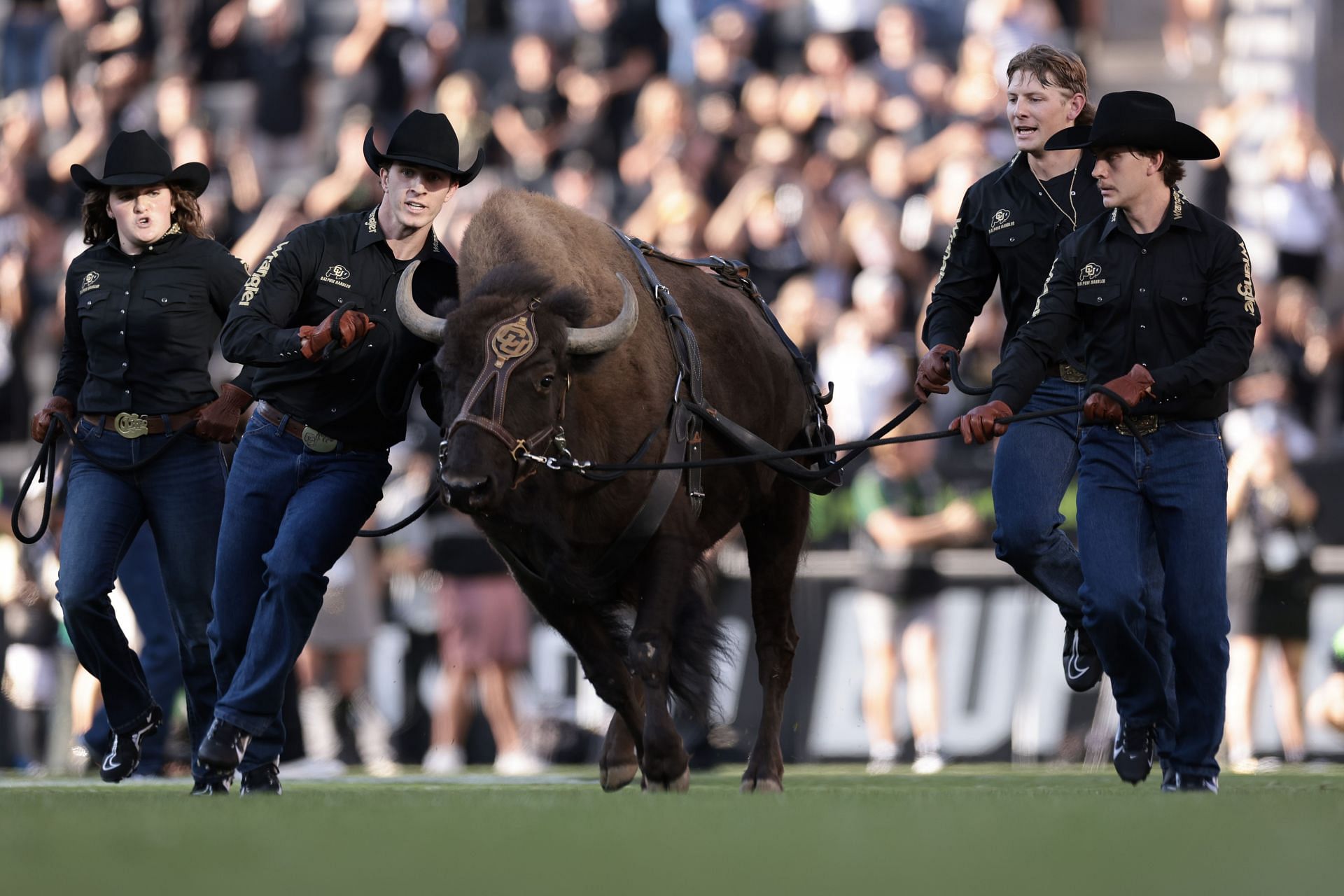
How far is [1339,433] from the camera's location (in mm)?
11906

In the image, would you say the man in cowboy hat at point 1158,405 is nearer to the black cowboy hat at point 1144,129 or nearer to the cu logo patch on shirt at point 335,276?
the black cowboy hat at point 1144,129


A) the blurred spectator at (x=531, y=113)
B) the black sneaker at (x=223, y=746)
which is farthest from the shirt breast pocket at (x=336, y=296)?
the blurred spectator at (x=531, y=113)

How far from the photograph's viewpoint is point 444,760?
11477mm

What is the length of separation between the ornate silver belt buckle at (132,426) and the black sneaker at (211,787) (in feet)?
4.14

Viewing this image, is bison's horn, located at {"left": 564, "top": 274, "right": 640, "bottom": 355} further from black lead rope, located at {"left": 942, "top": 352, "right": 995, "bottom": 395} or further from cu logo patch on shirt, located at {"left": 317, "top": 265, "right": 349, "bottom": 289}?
black lead rope, located at {"left": 942, "top": 352, "right": 995, "bottom": 395}

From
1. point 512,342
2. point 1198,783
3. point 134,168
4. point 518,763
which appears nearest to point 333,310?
point 512,342

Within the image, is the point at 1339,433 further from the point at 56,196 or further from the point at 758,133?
the point at 56,196

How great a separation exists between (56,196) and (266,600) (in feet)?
29.3

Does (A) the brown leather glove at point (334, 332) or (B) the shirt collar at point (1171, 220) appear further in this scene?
(B) the shirt collar at point (1171, 220)

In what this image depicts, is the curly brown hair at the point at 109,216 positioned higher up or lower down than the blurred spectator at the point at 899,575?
higher up

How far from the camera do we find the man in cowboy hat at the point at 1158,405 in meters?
6.53

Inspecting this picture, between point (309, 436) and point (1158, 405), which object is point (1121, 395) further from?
point (309, 436)

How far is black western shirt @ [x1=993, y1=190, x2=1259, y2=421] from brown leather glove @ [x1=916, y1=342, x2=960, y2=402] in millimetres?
580

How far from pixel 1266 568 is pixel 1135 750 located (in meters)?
4.27
